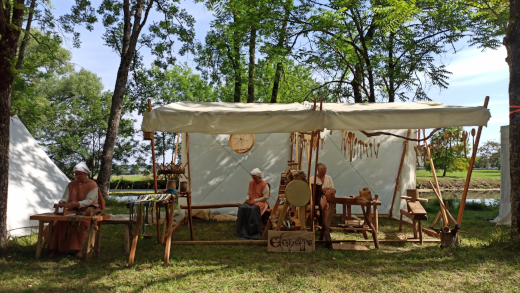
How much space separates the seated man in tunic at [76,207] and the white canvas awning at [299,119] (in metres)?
0.89

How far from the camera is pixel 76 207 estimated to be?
12.6 ft

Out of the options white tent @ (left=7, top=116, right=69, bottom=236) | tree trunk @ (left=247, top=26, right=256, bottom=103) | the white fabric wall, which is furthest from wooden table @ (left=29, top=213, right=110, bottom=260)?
tree trunk @ (left=247, top=26, right=256, bottom=103)

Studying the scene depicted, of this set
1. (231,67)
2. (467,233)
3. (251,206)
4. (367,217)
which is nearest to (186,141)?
(251,206)

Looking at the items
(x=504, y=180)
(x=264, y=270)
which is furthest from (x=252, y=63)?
(x=264, y=270)

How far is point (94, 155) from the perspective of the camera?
20.2 meters

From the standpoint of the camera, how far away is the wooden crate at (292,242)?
4086 millimetres

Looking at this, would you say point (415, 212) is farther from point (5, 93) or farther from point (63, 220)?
point (5, 93)

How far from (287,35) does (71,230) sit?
6.83 metres

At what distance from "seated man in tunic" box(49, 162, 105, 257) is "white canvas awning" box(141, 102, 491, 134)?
2.93 ft

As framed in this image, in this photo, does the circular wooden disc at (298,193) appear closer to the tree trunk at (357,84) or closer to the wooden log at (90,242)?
the wooden log at (90,242)

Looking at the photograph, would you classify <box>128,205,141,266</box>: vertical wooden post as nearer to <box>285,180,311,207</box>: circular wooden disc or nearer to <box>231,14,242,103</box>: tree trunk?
<box>285,180,311,207</box>: circular wooden disc

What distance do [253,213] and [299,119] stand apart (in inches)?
68.2

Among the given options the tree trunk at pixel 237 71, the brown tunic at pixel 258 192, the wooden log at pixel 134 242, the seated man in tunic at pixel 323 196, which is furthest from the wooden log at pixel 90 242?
the tree trunk at pixel 237 71

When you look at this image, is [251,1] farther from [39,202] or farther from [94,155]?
[94,155]
